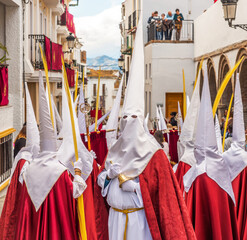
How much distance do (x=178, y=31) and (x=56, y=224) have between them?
66.5 feet

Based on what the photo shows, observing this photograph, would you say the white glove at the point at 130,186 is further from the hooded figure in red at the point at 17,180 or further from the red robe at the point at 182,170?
the red robe at the point at 182,170

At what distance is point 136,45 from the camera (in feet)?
18.3

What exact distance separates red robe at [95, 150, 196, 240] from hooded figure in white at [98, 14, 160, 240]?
0.08 metres

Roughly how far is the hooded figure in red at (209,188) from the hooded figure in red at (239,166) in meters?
0.48

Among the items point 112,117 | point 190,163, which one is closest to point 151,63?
point 112,117

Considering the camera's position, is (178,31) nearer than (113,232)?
No

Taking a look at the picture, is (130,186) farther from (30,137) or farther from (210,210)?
(30,137)

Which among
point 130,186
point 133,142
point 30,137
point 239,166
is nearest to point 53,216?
point 130,186

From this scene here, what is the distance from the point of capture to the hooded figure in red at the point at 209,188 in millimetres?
5762

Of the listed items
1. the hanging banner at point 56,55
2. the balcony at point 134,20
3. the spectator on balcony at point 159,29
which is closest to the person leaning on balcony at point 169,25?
the spectator on balcony at point 159,29

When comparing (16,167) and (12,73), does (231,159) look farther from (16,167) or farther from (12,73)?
(12,73)

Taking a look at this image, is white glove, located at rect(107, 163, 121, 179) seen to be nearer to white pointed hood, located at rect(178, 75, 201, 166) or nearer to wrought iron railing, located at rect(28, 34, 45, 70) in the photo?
white pointed hood, located at rect(178, 75, 201, 166)

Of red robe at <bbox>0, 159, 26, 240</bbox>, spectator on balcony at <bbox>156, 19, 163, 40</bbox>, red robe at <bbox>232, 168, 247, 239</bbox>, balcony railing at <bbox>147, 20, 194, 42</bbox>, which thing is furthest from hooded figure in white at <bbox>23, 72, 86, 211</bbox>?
balcony railing at <bbox>147, 20, 194, 42</bbox>

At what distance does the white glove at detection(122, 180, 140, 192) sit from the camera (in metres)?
5.09
